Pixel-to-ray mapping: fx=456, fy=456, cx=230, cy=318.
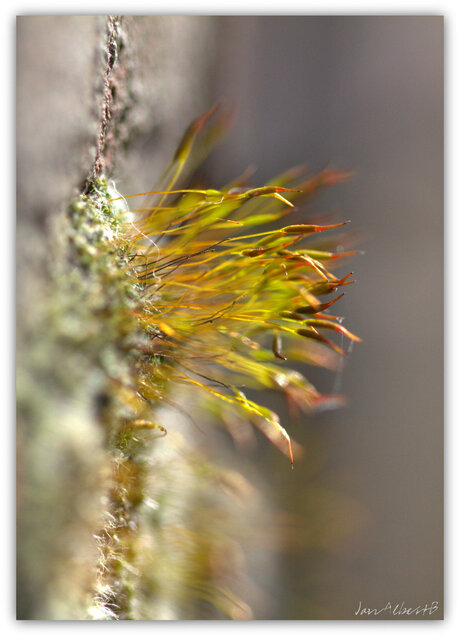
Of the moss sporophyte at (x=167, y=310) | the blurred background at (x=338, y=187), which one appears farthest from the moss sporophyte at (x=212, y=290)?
the blurred background at (x=338, y=187)

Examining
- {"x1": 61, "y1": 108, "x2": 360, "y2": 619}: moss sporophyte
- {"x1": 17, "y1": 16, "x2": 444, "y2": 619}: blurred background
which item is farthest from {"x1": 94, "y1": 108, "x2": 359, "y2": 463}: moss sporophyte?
{"x1": 17, "y1": 16, "x2": 444, "y2": 619}: blurred background

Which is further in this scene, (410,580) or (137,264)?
(410,580)

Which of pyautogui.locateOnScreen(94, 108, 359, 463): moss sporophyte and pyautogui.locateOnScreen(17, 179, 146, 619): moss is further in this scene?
pyautogui.locateOnScreen(94, 108, 359, 463): moss sporophyte

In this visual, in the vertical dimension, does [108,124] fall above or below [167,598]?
above

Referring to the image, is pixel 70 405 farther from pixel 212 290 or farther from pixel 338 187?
pixel 338 187

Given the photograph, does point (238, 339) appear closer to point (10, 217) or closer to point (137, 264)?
point (137, 264)

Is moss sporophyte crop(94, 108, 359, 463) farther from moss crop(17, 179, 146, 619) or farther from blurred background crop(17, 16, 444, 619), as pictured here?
blurred background crop(17, 16, 444, 619)

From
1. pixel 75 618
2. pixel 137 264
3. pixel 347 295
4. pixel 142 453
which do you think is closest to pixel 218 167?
pixel 347 295

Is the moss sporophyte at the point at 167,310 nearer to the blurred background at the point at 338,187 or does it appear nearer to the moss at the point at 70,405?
the moss at the point at 70,405
